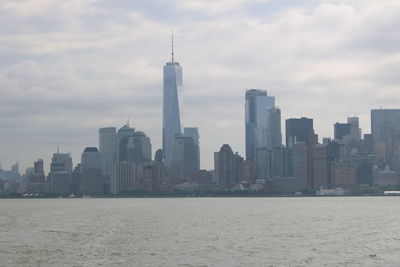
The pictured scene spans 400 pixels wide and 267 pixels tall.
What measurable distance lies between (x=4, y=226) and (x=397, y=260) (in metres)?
71.3

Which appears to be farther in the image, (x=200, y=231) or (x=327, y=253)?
(x=200, y=231)

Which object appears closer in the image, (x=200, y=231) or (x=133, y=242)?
(x=133, y=242)

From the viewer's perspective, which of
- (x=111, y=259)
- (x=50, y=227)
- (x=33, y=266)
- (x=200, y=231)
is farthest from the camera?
(x=50, y=227)

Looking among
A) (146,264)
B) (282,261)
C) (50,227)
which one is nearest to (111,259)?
(146,264)

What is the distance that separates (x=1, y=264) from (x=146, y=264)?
1320 cm

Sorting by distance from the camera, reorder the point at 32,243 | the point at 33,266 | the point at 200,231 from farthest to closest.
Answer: the point at 200,231 < the point at 32,243 < the point at 33,266

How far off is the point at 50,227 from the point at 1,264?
50.8m

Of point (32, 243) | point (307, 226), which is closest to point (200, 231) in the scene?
point (307, 226)

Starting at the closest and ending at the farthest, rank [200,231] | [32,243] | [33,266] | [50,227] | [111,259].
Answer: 1. [33,266]
2. [111,259]
3. [32,243]
4. [200,231]
5. [50,227]

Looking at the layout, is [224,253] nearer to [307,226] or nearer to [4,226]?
[307,226]

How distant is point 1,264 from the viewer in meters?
74.0

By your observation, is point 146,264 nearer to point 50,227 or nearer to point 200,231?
point 200,231

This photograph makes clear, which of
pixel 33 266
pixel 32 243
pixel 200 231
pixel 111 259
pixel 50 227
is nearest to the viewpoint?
pixel 33 266

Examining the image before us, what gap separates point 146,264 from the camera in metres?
74.6
